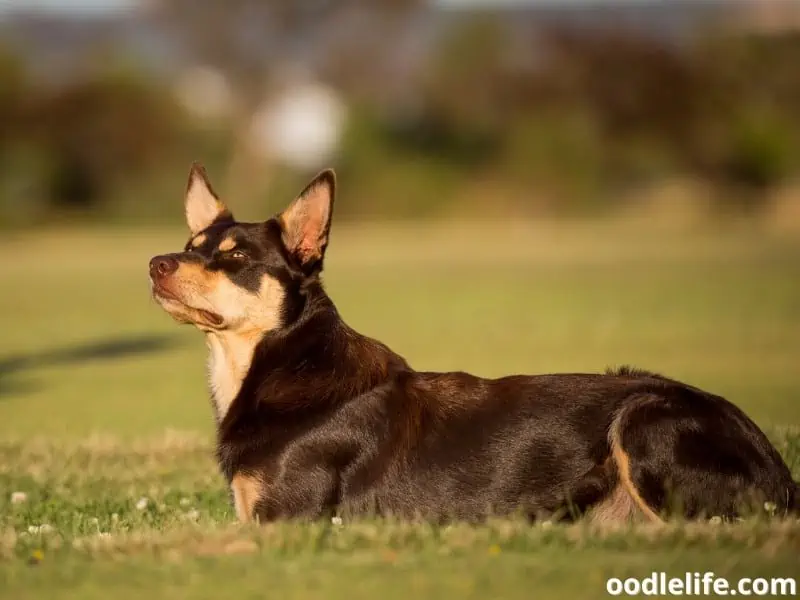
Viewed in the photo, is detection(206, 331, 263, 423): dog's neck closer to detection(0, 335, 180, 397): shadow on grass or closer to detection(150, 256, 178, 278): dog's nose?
detection(150, 256, 178, 278): dog's nose

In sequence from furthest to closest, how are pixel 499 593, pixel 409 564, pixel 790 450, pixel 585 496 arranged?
pixel 790 450
pixel 585 496
pixel 409 564
pixel 499 593

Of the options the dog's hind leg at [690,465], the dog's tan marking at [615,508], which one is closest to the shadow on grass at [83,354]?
the dog's tan marking at [615,508]

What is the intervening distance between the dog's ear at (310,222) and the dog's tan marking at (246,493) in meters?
1.25

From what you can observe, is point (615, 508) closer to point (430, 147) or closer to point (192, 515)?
point (192, 515)

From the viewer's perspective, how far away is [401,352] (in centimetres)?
1766

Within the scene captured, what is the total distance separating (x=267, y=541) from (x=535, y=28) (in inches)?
2393

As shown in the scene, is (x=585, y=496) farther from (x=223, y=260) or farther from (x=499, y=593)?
(x=223, y=260)

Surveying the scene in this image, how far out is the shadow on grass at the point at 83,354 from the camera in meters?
17.3

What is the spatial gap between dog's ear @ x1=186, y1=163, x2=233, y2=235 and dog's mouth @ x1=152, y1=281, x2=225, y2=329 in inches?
32.2

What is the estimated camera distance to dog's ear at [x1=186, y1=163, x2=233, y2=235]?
7723 millimetres

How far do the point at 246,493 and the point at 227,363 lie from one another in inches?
33.8

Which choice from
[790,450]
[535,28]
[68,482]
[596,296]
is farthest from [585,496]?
[535,28]

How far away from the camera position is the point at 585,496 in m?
6.54

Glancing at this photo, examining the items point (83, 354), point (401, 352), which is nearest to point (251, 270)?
point (401, 352)
